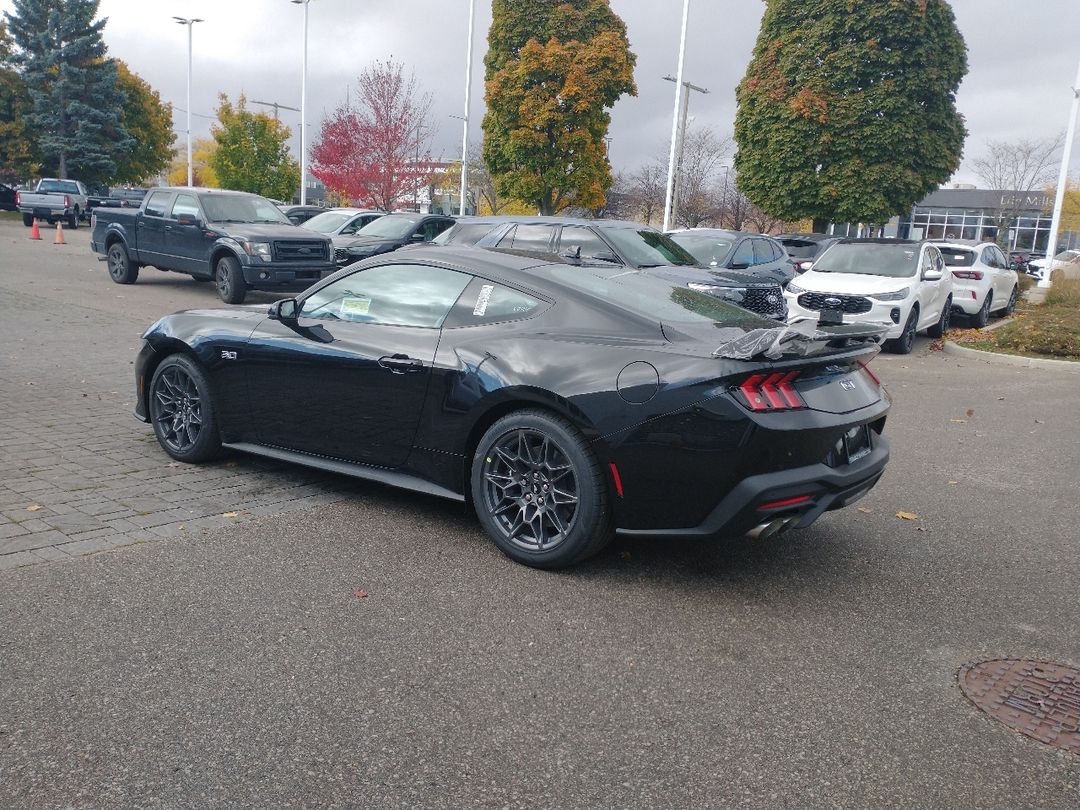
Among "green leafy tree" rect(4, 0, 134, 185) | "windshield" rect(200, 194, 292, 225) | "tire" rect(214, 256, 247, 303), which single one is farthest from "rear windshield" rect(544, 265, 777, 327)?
"green leafy tree" rect(4, 0, 134, 185)

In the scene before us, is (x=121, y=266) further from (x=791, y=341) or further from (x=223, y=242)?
(x=791, y=341)

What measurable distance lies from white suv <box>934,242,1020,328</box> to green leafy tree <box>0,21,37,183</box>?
153ft

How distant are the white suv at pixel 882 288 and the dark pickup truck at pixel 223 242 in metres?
7.94

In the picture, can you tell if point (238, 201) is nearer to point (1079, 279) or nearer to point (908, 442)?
point (908, 442)

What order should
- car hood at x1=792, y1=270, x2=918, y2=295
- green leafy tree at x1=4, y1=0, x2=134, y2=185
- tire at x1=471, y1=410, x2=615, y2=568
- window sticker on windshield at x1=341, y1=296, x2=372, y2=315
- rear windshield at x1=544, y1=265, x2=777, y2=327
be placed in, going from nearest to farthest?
tire at x1=471, y1=410, x2=615, y2=568 → rear windshield at x1=544, y1=265, x2=777, y2=327 → window sticker on windshield at x1=341, y1=296, x2=372, y2=315 → car hood at x1=792, y1=270, x2=918, y2=295 → green leafy tree at x1=4, y1=0, x2=134, y2=185

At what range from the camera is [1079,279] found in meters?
21.3

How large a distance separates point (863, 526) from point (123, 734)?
4.09 meters

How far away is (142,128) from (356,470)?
182 ft

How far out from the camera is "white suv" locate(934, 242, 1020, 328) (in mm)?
17156

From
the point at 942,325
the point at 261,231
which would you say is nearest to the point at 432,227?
the point at 261,231

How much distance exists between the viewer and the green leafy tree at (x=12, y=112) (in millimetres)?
48031

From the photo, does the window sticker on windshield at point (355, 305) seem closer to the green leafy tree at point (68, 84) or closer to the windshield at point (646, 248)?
the windshield at point (646, 248)

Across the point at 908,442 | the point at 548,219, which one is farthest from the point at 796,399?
the point at 548,219

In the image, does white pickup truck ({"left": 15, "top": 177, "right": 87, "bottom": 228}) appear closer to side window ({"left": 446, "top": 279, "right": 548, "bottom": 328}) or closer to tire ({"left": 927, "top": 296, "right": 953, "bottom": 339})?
tire ({"left": 927, "top": 296, "right": 953, "bottom": 339})
